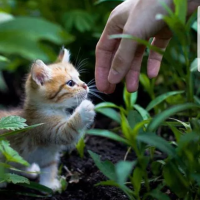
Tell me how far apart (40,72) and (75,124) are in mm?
466

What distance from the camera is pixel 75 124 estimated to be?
2.53 m

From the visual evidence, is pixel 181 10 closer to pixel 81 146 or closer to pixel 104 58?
pixel 104 58

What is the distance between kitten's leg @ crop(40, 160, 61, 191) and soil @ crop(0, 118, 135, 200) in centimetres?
8

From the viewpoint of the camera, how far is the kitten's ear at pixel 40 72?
8.91ft

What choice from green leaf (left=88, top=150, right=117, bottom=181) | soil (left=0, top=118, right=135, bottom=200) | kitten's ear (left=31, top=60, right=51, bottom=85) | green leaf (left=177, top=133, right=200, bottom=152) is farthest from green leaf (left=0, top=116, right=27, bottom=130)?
green leaf (left=177, top=133, right=200, bottom=152)

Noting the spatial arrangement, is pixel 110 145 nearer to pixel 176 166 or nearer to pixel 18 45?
pixel 18 45

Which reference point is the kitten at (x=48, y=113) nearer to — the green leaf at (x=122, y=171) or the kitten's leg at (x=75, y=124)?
the kitten's leg at (x=75, y=124)

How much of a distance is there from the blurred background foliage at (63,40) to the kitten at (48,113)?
17cm

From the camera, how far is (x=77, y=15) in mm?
4203

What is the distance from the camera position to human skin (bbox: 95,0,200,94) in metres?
1.90

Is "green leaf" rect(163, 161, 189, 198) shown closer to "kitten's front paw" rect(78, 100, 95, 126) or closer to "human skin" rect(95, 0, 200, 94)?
"human skin" rect(95, 0, 200, 94)

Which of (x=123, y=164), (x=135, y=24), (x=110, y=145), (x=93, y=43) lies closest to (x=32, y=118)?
(x=110, y=145)

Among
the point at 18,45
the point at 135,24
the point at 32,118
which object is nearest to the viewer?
the point at 135,24

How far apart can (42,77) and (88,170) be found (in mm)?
672
